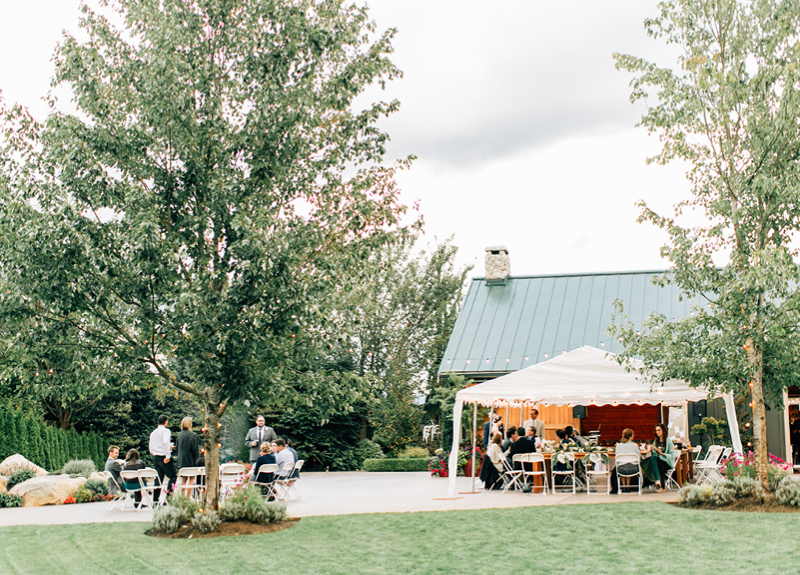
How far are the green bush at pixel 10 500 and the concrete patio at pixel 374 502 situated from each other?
1.76ft

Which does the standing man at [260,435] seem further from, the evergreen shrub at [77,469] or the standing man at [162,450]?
the evergreen shrub at [77,469]

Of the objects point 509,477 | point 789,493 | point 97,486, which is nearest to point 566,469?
point 509,477

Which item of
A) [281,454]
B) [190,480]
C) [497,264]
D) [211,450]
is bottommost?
[190,480]

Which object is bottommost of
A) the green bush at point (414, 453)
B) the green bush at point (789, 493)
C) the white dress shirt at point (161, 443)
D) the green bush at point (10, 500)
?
the green bush at point (10, 500)

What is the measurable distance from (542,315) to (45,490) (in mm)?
13696

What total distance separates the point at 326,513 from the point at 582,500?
4.19 meters

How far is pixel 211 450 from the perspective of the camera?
31.6 ft

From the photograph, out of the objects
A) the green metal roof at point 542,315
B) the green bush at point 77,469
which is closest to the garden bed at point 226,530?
the green bush at point 77,469

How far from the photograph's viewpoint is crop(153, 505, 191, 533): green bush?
373 inches

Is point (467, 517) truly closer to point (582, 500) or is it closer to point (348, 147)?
point (582, 500)

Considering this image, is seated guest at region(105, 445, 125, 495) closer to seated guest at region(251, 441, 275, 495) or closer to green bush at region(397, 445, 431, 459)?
seated guest at region(251, 441, 275, 495)

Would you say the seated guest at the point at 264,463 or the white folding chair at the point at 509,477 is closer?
the seated guest at the point at 264,463

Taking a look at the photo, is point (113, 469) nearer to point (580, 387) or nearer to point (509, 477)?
point (509, 477)

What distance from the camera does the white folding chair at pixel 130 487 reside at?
1191 cm
